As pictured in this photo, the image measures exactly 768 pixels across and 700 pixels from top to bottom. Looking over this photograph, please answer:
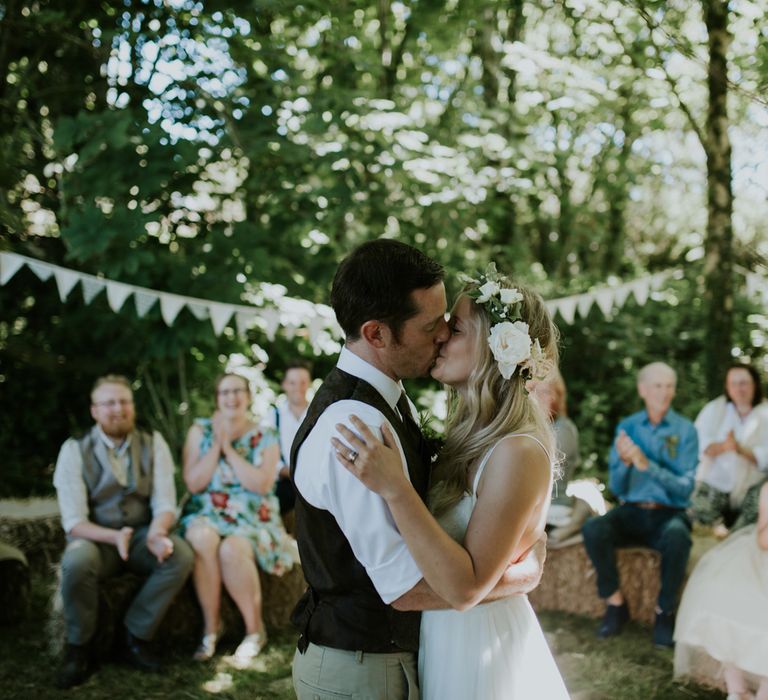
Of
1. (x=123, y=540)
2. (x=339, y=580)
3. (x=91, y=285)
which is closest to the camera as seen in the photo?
(x=339, y=580)

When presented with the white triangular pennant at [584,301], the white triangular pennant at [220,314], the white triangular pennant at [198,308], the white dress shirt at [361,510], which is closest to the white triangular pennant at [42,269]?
the white triangular pennant at [198,308]

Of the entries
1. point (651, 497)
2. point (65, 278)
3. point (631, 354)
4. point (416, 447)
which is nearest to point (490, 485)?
point (416, 447)

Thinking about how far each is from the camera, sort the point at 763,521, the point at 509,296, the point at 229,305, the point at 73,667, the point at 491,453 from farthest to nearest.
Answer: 1. the point at 229,305
2. the point at 73,667
3. the point at 763,521
4. the point at 509,296
5. the point at 491,453

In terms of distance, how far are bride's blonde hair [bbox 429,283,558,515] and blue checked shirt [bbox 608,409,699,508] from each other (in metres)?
3.03

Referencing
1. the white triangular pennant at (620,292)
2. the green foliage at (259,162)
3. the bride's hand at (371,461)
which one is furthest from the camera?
the white triangular pennant at (620,292)

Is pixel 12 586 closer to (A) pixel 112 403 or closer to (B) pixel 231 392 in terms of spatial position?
(A) pixel 112 403

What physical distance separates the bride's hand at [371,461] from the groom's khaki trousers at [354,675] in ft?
1.32

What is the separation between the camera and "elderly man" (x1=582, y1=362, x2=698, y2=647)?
464 cm

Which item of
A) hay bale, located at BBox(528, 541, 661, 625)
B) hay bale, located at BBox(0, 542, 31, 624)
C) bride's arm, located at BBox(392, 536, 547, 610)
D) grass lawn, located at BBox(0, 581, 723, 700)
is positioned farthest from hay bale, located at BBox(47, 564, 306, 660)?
bride's arm, located at BBox(392, 536, 547, 610)

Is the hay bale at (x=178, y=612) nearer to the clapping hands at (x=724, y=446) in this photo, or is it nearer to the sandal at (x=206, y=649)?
the sandal at (x=206, y=649)

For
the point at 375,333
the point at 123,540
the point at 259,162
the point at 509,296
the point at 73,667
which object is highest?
the point at 259,162

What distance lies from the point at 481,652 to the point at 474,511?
0.42 m

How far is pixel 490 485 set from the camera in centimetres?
180

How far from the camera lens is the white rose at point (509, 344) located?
1.94 meters
